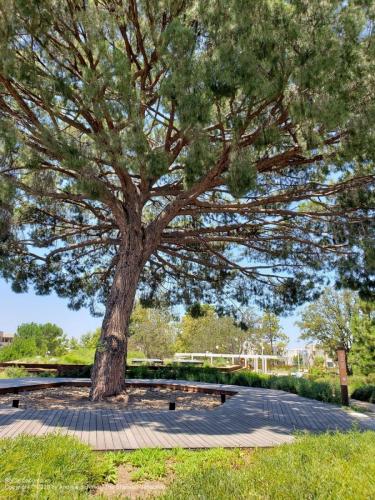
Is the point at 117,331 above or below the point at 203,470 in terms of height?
above

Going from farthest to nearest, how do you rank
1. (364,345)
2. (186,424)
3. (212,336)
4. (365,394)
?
(212,336) < (364,345) < (365,394) < (186,424)

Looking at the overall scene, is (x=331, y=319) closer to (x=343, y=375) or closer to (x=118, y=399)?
(x=343, y=375)

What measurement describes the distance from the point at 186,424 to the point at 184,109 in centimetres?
383

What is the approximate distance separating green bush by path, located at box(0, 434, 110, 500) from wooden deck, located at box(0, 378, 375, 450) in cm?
66

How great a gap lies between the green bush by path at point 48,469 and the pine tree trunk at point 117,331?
3214 mm

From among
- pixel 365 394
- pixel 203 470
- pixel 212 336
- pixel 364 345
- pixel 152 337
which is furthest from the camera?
pixel 212 336

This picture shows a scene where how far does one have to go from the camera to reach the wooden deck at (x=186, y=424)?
4.32 m

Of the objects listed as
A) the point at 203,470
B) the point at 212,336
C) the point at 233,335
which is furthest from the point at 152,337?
the point at 203,470

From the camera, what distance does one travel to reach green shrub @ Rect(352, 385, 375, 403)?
9883mm

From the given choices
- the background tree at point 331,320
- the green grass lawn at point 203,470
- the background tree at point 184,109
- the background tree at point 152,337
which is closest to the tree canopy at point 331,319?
the background tree at point 331,320

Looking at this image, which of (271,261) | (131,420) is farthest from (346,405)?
(131,420)

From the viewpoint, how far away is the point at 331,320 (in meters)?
27.1

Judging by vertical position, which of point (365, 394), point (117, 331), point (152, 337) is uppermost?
point (152, 337)

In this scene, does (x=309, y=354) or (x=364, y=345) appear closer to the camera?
(x=364, y=345)
